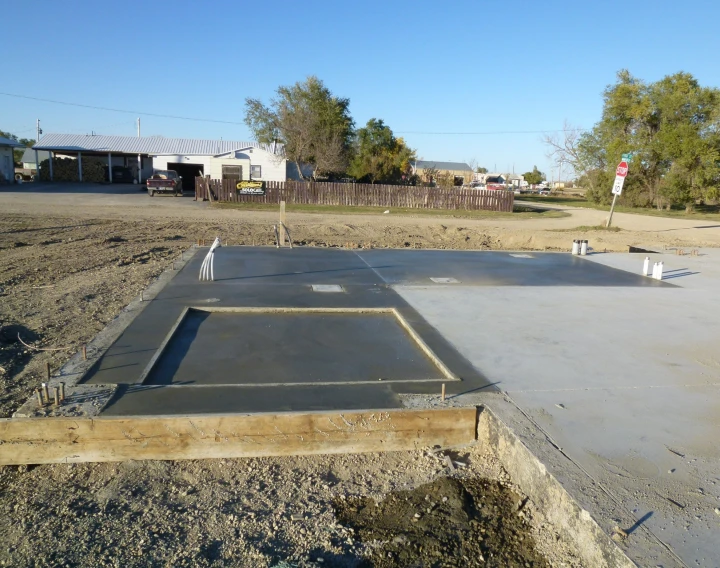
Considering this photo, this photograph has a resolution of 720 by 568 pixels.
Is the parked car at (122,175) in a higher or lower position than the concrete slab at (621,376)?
higher

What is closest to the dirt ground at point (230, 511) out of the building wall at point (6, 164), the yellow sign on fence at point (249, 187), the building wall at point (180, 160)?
the yellow sign on fence at point (249, 187)

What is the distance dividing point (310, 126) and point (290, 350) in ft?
126

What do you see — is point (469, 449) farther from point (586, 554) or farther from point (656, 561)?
point (656, 561)

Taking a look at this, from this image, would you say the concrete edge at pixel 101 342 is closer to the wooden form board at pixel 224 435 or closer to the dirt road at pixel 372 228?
the wooden form board at pixel 224 435

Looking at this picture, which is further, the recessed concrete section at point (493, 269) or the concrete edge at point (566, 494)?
the recessed concrete section at point (493, 269)

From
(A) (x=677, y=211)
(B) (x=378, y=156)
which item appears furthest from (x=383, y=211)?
(A) (x=677, y=211)

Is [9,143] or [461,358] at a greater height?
[9,143]

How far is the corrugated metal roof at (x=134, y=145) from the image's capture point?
155 feet

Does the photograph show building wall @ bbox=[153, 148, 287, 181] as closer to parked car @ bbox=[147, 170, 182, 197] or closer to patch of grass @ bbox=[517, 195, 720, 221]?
parked car @ bbox=[147, 170, 182, 197]

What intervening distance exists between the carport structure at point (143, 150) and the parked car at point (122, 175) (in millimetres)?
516

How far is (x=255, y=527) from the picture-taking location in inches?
145

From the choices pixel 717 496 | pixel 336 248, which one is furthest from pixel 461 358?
pixel 336 248

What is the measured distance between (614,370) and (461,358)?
5.30ft

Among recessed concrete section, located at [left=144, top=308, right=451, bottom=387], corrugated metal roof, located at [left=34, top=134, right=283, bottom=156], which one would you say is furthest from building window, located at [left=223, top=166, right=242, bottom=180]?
Answer: recessed concrete section, located at [left=144, top=308, right=451, bottom=387]
